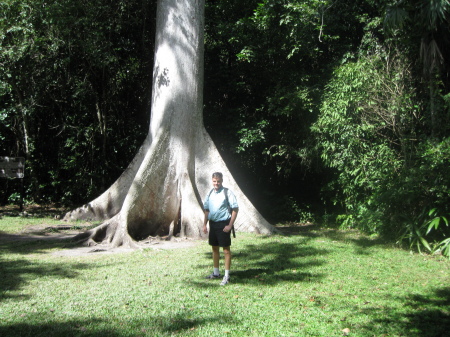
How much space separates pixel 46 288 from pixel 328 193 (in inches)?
382

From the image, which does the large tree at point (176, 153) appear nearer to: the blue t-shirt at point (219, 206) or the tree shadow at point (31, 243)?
the tree shadow at point (31, 243)

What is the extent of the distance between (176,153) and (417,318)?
6.63 metres

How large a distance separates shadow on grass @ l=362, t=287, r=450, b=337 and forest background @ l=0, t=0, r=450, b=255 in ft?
10.1

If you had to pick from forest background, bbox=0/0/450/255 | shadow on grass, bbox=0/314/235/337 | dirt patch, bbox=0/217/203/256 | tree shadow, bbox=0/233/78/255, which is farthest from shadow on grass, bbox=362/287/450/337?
tree shadow, bbox=0/233/78/255

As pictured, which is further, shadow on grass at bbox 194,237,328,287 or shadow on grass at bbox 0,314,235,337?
shadow on grass at bbox 194,237,328,287

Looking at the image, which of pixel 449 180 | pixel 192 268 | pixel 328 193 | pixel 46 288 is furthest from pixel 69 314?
pixel 328 193

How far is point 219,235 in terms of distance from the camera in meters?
6.16

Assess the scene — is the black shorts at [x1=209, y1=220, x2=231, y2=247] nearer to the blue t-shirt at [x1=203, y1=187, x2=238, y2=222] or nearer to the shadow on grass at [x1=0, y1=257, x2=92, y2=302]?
the blue t-shirt at [x1=203, y1=187, x2=238, y2=222]

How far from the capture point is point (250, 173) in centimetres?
1536

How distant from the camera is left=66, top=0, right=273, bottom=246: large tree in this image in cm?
983

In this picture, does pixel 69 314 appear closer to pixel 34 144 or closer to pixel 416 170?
pixel 416 170

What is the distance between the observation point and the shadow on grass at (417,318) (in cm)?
454

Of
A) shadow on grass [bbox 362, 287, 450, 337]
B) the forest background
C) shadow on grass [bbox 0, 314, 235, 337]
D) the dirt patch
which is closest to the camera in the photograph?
shadow on grass [bbox 0, 314, 235, 337]

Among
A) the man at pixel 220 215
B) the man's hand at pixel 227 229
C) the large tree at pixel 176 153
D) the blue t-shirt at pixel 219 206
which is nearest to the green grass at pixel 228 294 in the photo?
the man at pixel 220 215
